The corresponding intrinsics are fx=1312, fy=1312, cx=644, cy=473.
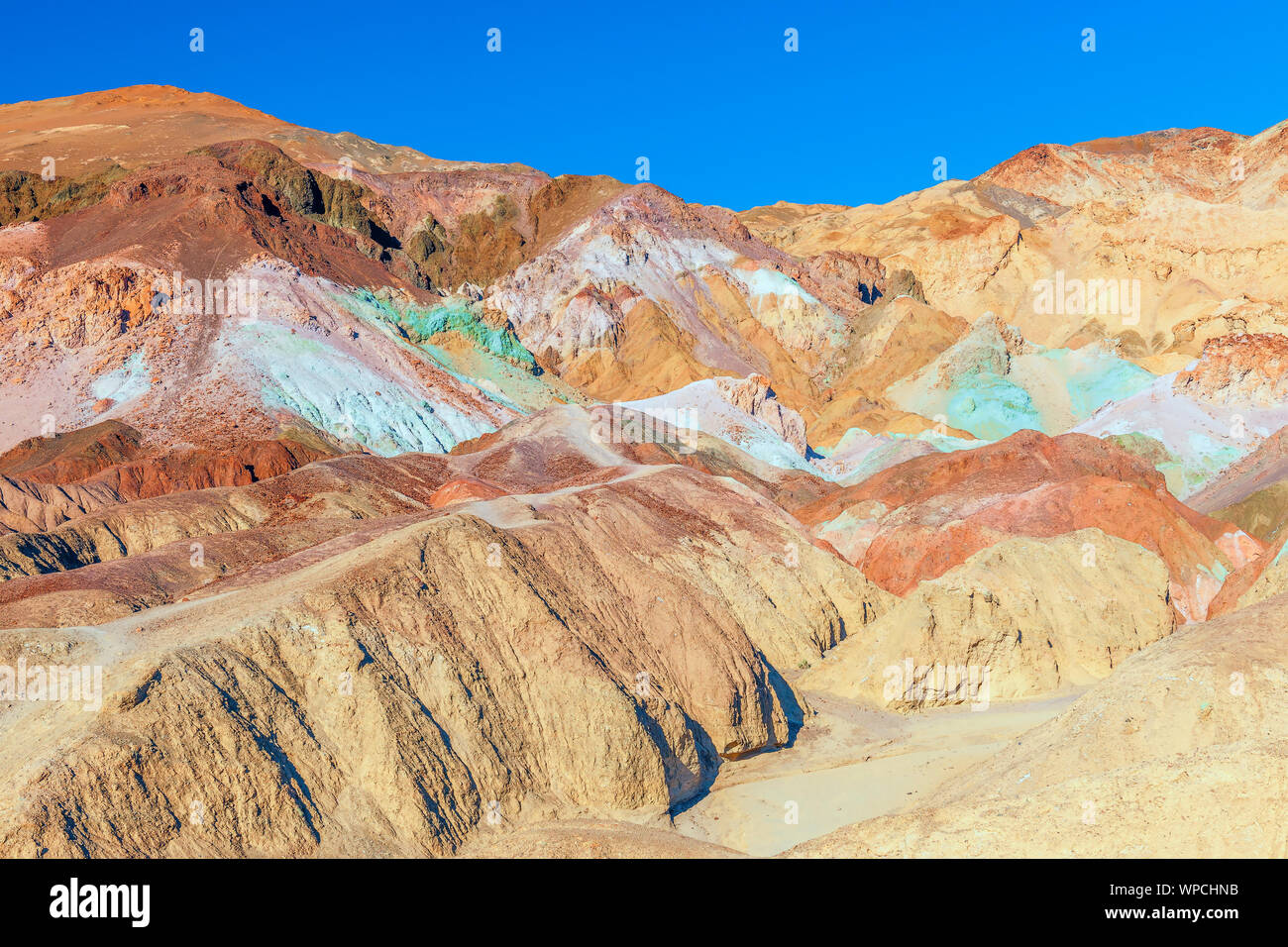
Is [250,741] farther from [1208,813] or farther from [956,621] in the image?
[956,621]

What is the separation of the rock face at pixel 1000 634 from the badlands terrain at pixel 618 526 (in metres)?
0.12

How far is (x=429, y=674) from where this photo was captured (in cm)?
2316

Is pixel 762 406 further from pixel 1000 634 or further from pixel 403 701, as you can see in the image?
pixel 403 701

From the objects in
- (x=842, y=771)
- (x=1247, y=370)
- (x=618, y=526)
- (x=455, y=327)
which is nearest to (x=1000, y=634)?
A: (x=842, y=771)

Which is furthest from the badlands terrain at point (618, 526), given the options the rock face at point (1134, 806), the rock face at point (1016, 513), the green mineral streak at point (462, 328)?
the green mineral streak at point (462, 328)

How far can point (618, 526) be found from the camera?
34.5m

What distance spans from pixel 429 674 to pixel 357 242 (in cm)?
7408

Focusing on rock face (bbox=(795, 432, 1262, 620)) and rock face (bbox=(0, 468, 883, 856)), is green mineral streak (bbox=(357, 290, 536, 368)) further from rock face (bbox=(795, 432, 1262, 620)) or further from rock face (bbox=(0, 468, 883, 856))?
rock face (bbox=(0, 468, 883, 856))

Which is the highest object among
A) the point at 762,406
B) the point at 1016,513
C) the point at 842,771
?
the point at 762,406

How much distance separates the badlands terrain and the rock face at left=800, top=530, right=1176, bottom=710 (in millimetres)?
124

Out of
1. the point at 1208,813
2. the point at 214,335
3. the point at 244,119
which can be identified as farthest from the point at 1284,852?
the point at 244,119

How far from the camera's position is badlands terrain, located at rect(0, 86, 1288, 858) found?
760 inches

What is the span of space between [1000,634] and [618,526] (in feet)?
33.4

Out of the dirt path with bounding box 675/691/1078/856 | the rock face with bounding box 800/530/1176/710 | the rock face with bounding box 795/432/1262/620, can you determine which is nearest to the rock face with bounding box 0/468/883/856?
the dirt path with bounding box 675/691/1078/856
